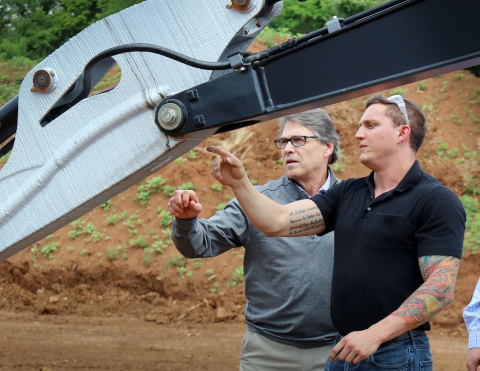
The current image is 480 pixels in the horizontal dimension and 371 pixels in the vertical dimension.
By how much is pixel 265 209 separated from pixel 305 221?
0.90ft

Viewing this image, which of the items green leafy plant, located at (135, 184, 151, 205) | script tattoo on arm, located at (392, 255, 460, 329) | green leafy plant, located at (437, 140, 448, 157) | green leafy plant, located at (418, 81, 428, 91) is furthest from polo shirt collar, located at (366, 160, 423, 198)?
green leafy plant, located at (418, 81, 428, 91)

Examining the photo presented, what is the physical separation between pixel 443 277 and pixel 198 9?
148 centimetres

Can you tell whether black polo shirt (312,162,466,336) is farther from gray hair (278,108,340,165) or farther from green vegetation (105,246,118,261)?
green vegetation (105,246,118,261)

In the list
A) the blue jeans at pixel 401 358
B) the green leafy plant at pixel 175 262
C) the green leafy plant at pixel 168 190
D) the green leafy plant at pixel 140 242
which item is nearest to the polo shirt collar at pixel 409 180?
the blue jeans at pixel 401 358

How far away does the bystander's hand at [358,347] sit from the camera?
6.98 ft

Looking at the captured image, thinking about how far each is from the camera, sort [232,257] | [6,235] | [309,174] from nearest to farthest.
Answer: [6,235] < [309,174] < [232,257]

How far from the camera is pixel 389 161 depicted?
2.70m

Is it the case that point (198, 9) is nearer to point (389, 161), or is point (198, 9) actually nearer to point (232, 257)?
point (389, 161)

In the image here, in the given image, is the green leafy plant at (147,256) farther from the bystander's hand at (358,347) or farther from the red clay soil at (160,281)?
the bystander's hand at (358,347)

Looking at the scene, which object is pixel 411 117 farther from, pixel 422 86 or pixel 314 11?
pixel 314 11

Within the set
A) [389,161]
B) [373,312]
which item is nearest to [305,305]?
[373,312]

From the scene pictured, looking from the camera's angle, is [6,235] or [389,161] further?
[389,161]

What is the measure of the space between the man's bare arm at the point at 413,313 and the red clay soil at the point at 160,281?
14.4 ft

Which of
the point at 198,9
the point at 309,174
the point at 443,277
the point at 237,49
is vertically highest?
the point at 198,9
